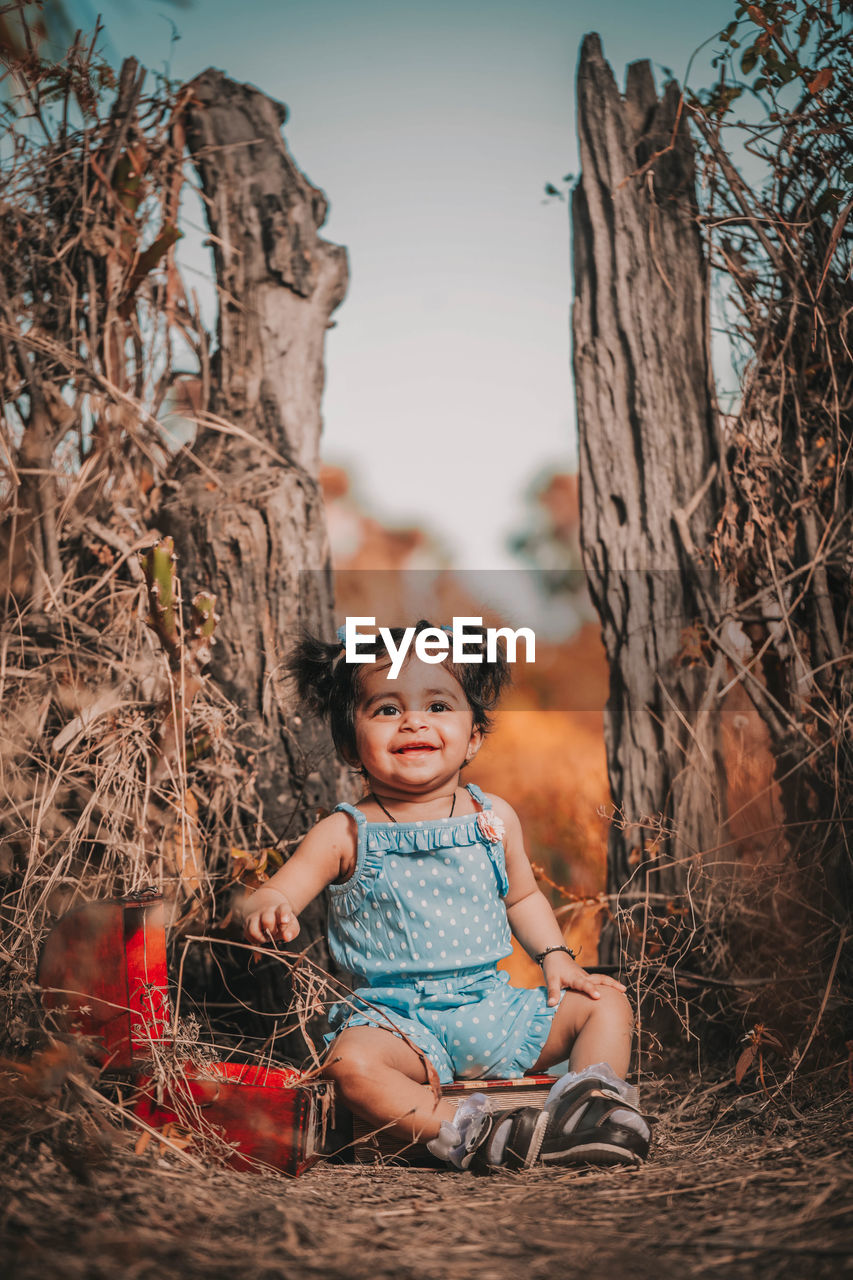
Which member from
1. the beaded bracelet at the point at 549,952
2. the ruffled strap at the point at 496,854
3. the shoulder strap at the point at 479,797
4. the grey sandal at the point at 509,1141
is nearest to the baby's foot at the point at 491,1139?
the grey sandal at the point at 509,1141

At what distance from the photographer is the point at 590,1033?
6.73 ft

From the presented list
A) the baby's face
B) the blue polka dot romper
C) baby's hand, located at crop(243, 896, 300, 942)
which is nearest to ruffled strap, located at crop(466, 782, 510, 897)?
the blue polka dot romper

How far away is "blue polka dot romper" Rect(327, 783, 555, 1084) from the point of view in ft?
6.84

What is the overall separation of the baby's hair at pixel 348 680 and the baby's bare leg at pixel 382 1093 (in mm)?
711

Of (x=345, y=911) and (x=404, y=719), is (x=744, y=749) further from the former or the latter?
(x=345, y=911)

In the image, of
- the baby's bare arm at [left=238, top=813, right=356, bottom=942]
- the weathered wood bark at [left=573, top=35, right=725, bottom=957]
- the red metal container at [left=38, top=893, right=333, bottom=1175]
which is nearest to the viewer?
the red metal container at [left=38, top=893, right=333, bottom=1175]

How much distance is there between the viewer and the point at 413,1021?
2074 millimetres

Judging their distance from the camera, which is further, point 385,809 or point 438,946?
point 385,809

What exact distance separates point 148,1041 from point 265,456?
184 centimetres

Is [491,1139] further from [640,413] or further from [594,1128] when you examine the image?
[640,413]

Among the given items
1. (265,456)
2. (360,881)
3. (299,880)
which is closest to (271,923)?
(299,880)

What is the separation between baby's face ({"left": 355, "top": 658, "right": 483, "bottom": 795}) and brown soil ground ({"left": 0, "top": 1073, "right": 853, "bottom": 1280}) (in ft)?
2.69

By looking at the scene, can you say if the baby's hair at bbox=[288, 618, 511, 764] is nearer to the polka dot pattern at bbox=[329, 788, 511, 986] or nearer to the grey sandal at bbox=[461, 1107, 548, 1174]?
the polka dot pattern at bbox=[329, 788, 511, 986]

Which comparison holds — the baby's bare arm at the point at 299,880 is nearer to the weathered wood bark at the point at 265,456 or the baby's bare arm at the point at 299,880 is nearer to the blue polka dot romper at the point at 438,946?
the blue polka dot romper at the point at 438,946
